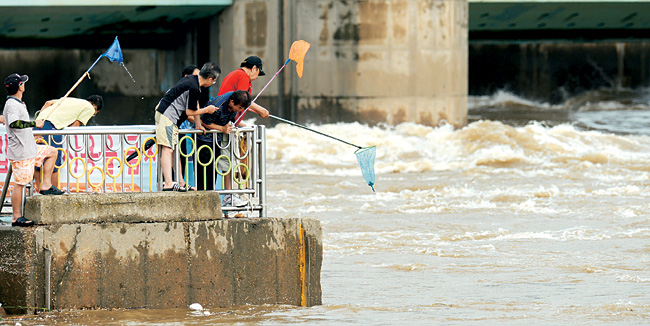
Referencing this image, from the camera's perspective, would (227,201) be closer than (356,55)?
Yes

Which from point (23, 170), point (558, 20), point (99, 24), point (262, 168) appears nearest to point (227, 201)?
point (262, 168)

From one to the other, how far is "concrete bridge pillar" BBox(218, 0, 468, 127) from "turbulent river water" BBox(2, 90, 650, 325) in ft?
2.08

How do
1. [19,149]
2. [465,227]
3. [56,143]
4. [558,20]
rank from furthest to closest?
[558,20]
[465,227]
[56,143]
[19,149]

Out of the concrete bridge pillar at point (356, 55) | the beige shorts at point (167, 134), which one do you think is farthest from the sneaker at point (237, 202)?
the concrete bridge pillar at point (356, 55)

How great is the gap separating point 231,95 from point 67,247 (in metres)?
1.93

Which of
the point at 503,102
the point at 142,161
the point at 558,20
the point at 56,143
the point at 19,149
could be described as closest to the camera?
the point at 19,149

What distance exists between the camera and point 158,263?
7.86m

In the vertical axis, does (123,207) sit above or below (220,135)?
below

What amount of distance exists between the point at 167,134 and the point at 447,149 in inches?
683

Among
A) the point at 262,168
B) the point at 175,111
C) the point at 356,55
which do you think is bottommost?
the point at 262,168

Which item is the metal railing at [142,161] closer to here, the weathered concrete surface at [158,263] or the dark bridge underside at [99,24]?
the weathered concrete surface at [158,263]

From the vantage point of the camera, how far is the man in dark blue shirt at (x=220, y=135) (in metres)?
8.40

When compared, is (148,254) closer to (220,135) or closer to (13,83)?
(220,135)

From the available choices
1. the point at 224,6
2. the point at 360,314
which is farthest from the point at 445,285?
the point at 224,6
